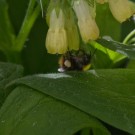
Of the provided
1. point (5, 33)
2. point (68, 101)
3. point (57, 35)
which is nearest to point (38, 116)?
point (68, 101)

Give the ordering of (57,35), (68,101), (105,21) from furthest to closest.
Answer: (105,21)
(57,35)
(68,101)

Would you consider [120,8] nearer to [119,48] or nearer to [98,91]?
[119,48]

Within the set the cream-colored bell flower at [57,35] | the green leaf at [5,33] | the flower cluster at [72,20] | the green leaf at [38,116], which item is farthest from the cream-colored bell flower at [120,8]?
the green leaf at [5,33]

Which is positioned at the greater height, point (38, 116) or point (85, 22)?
point (85, 22)

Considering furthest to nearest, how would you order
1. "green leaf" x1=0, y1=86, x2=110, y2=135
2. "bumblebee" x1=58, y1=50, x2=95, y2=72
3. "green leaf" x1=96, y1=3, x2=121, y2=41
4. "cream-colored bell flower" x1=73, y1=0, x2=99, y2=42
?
1. "green leaf" x1=96, y1=3, x2=121, y2=41
2. "bumblebee" x1=58, y1=50, x2=95, y2=72
3. "cream-colored bell flower" x1=73, y1=0, x2=99, y2=42
4. "green leaf" x1=0, y1=86, x2=110, y2=135

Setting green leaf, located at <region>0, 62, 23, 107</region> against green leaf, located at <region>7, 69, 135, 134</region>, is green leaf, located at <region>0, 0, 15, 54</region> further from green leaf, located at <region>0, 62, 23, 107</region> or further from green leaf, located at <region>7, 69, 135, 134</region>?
green leaf, located at <region>7, 69, 135, 134</region>

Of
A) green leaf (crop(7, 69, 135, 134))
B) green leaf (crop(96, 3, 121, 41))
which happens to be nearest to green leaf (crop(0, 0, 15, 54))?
green leaf (crop(96, 3, 121, 41))

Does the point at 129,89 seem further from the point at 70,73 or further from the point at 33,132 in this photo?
the point at 33,132

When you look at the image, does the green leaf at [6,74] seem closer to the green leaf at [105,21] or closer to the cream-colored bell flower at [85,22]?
the cream-colored bell flower at [85,22]
